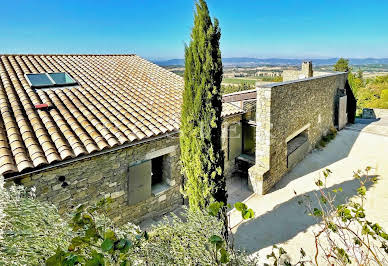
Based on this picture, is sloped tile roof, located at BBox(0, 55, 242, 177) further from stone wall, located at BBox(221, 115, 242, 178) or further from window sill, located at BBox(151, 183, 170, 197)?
window sill, located at BBox(151, 183, 170, 197)

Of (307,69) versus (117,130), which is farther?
(307,69)

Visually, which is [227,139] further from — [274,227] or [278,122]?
[274,227]

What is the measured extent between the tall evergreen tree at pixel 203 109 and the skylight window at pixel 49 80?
4.64 meters

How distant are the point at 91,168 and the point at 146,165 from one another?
63.2 inches

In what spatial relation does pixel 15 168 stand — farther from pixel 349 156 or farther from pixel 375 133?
pixel 375 133

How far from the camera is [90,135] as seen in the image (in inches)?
233

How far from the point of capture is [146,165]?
22.8ft

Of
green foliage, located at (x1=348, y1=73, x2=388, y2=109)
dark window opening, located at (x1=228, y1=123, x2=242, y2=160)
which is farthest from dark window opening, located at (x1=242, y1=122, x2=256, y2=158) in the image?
green foliage, located at (x1=348, y1=73, x2=388, y2=109)

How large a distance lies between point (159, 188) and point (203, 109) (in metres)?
3.27

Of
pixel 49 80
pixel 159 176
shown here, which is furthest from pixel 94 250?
pixel 49 80

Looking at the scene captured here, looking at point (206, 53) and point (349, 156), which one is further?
point (349, 156)

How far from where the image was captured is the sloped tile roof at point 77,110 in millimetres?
5043

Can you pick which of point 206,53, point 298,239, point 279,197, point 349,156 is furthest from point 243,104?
point 349,156

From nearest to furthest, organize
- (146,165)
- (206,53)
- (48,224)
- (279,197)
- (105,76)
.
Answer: (48,224) → (206,53) → (146,165) → (279,197) → (105,76)
